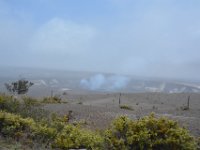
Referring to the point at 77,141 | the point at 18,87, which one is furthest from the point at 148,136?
the point at 18,87

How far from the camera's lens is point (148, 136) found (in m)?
11.0

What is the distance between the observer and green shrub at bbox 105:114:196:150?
10953 mm

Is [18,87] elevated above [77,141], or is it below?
below

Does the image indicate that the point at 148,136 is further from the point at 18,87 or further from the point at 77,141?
the point at 18,87

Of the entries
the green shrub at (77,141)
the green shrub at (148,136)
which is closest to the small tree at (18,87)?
the green shrub at (77,141)

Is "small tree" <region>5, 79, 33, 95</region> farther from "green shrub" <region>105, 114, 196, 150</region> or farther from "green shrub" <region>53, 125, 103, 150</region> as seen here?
"green shrub" <region>105, 114, 196, 150</region>

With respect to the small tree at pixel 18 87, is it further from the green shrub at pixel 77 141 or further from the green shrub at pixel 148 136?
the green shrub at pixel 148 136

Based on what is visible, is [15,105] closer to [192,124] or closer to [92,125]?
[92,125]

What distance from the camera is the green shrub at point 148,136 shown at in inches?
431

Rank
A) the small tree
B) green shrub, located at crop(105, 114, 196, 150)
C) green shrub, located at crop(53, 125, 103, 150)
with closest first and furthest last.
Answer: green shrub, located at crop(105, 114, 196, 150) < green shrub, located at crop(53, 125, 103, 150) < the small tree

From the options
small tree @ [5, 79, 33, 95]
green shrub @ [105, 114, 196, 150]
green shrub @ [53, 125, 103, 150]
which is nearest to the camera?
green shrub @ [105, 114, 196, 150]

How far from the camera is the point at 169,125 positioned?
37.5ft

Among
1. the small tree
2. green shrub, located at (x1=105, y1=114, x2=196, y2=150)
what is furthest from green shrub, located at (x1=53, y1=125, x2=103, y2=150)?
the small tree

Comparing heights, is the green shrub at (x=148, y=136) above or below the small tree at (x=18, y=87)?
above
